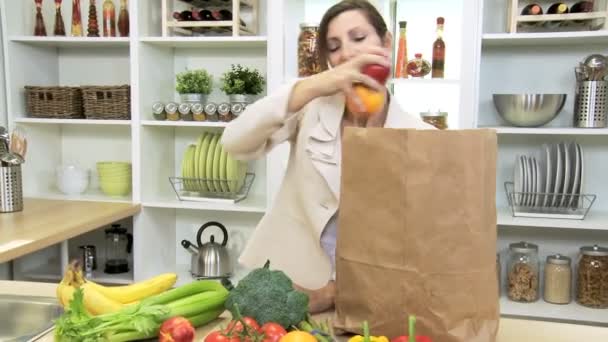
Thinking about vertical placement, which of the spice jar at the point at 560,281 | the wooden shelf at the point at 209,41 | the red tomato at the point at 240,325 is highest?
the wooden shelf at the point at 209,41

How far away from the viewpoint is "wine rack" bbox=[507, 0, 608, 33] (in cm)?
200

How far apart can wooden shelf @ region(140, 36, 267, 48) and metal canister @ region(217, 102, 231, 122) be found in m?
0.26

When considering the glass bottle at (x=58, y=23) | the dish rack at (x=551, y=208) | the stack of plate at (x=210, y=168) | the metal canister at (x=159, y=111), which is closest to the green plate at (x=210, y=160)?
the stack of plate at (x=210, y=168)

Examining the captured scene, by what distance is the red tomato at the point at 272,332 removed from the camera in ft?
2.55

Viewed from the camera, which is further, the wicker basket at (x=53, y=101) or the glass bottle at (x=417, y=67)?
the wicker basket at (x=53, y=101)

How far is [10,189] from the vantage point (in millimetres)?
2129

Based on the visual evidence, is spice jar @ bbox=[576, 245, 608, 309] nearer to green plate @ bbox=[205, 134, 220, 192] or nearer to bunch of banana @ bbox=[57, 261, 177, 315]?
green plate @ bbox=[205, 134, 220, 192]

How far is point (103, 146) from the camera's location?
2764 millimetres

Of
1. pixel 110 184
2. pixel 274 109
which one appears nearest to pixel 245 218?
pixel 110 184

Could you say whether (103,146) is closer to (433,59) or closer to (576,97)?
(433,59)

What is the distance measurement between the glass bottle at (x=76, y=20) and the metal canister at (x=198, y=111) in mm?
645

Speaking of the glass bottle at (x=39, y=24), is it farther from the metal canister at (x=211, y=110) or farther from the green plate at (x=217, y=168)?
the green plate at (x=217, y=168)

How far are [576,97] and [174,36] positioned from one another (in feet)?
5.36

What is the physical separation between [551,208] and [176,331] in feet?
5.84
